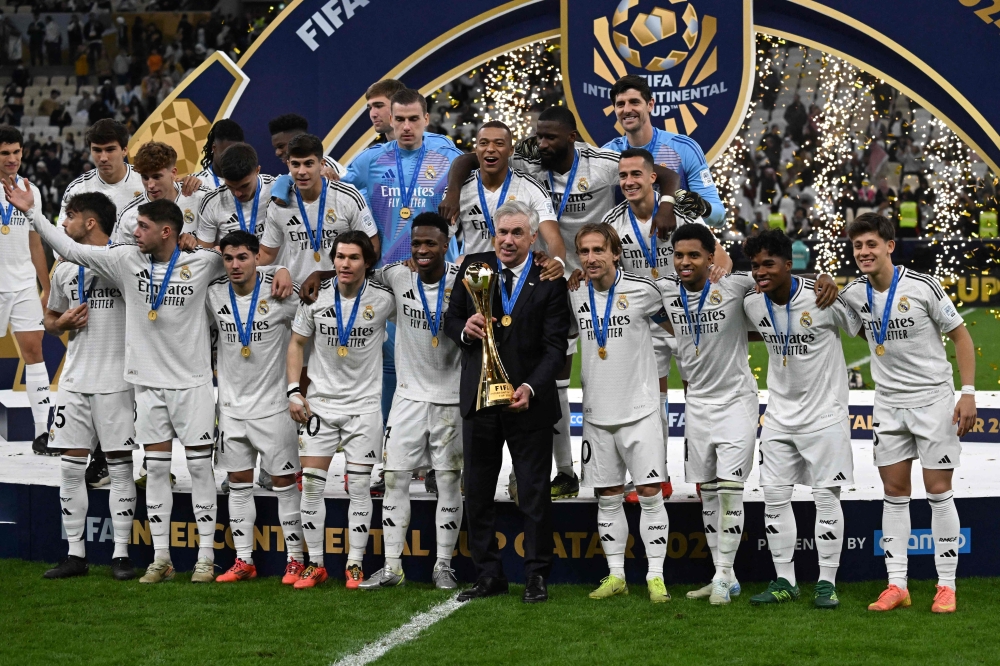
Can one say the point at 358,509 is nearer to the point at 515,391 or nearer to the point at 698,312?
the point at 515,391

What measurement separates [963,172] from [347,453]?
18.0 metres

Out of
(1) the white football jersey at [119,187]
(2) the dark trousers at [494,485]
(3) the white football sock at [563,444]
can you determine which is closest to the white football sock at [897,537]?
(2) the dark trousers at [494,485]

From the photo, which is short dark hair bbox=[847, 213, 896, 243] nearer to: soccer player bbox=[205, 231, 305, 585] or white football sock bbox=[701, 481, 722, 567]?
white football sock bbox=[701, 481, 722, 567]

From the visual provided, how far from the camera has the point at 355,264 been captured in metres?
5.95

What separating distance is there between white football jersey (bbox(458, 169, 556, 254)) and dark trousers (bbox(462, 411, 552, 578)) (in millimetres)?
1093

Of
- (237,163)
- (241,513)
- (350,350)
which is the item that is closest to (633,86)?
(350,350)

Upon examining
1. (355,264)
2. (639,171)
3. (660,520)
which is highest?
(639,171)

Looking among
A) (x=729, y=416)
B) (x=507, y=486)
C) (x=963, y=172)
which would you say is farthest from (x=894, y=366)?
(x=963, y=172)

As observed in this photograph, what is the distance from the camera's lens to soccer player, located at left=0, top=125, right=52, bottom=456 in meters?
8.55

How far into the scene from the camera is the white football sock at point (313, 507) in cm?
597

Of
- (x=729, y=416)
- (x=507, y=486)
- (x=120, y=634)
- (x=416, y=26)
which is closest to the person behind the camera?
(x=120, y=634)

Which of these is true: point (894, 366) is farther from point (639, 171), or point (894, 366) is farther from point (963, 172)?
point (963, 172)

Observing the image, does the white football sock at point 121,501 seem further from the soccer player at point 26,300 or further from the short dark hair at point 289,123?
the soccer player at point 26,300

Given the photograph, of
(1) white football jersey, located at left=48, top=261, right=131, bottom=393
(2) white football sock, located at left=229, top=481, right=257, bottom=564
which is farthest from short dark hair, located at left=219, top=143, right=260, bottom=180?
(2) white football sock, located at left=229, top=481, right=257, bottom=564
